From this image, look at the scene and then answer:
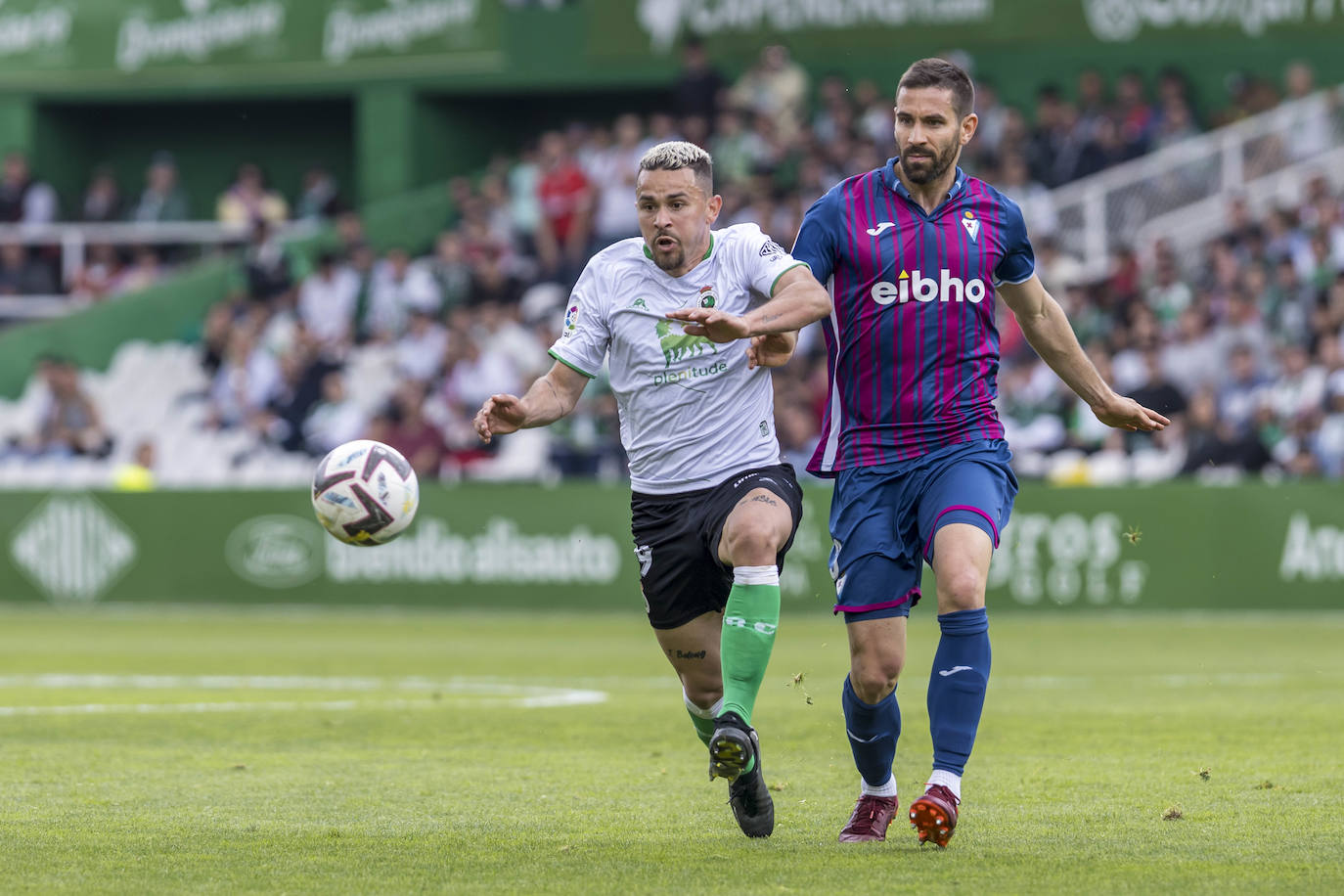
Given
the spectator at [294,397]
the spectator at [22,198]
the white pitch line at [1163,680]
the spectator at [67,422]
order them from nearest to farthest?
the white pitch line at [1163,680], the spectator at [294,397], the spectator at [67,422], the spectator at [22,198]

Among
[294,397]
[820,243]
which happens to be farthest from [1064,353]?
[294,397]

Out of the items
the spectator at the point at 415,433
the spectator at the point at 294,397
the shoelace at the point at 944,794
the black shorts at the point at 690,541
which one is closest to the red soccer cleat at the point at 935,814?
the shoelace at the point at 944,794

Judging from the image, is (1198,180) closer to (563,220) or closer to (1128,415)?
(563,220)

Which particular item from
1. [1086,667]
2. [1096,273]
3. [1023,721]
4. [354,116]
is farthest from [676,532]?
[354,116]

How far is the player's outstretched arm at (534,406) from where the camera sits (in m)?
6.87

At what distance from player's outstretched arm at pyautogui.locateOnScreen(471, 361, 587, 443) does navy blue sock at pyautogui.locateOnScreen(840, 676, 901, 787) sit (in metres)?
1.42

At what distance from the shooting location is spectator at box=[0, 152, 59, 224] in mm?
29781

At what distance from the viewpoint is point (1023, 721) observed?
10.8m

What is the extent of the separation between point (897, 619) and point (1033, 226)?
53.1 feet

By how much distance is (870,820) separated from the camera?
679 centimetres

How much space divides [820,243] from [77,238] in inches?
934

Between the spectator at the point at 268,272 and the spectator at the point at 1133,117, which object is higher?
the spectator at the point at 1133,117

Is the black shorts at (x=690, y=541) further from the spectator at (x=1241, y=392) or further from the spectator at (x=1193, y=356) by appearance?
the spectator at (x=1193, y=356)

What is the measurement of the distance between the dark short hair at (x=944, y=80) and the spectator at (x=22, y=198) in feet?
82.4
